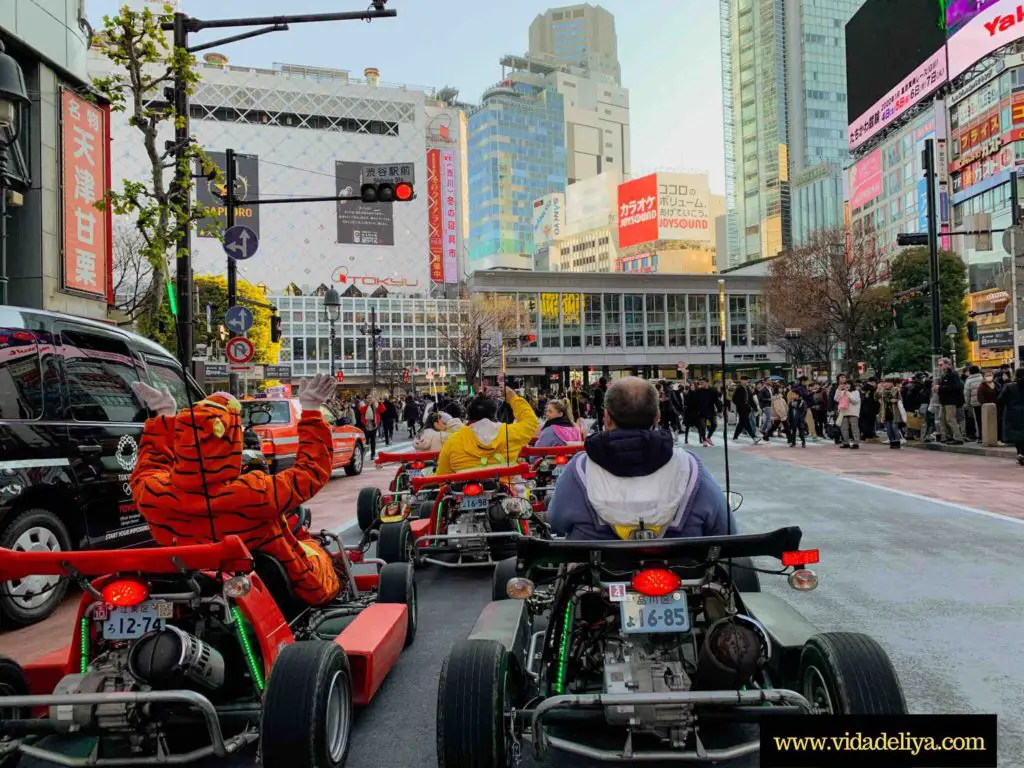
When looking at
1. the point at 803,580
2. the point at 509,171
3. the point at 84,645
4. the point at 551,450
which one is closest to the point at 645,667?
the point at 803,580

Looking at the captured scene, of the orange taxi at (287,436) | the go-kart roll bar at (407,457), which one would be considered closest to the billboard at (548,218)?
the orange taxi at (287,436)

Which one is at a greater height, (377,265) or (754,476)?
A: (377,265)

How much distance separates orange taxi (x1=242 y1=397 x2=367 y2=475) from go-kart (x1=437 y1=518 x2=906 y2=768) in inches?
412

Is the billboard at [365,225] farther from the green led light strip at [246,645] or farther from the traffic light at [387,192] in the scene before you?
the green led light strip at [246,645]

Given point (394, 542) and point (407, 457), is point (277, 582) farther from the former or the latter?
point (407, 457)

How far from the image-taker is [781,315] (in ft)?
149

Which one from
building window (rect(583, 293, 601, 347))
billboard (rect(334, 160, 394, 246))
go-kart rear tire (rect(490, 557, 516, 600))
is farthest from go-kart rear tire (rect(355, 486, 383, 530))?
billboard (rect(334, 160, 394, 246))

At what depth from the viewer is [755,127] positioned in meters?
144

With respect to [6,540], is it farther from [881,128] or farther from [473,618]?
[881,128]

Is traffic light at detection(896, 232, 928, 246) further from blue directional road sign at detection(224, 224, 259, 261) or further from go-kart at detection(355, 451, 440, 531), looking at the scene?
go-kart at detection(355, 451, 440, 531)

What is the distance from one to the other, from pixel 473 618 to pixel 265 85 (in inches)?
4006

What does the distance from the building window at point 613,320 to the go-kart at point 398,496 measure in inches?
2860

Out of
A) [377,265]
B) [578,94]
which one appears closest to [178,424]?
[377,265]

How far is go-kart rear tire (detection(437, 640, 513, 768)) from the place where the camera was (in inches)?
112
